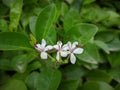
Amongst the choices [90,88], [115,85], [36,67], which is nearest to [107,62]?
[115,85]

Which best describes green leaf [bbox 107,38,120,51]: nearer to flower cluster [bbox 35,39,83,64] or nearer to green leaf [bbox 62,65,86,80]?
green leaf [bbox 62,65,86,80]

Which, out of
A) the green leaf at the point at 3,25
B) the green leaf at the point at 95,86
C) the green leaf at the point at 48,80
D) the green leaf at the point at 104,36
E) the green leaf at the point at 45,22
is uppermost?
the green leaf at the point at 45,22

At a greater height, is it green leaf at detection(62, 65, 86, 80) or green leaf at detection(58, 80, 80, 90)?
green leaf at detection(58, 80, 80, 90)

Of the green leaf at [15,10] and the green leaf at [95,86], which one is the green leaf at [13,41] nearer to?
the green leaf at [15,10]

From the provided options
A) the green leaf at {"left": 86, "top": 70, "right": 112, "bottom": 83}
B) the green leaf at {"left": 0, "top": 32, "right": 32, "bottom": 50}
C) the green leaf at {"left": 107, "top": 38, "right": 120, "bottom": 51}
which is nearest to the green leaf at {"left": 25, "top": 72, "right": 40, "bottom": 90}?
the green leaf at {"left": 0, "top": 32, "right": 32, "bottom": 50}

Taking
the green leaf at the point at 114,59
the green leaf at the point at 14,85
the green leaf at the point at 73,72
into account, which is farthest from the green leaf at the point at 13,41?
the green leaf at the point at 114,59
